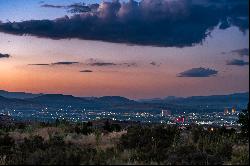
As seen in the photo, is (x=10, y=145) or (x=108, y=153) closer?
(x=108, y=153)

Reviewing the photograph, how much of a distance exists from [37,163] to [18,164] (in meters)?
1.46

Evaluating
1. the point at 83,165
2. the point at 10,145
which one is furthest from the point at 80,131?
the point at 83,165

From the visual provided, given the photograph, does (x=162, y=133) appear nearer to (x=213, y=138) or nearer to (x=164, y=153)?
(x=213, y=138)

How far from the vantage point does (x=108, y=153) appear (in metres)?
19.4

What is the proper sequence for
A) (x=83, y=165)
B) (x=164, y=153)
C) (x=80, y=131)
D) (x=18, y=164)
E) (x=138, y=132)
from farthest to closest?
1. (x=80, y=131)
2. (x=138, y=132)
3. (x=164, y=153)
4. (x=18, y=164)
5. (x=83, y=165)

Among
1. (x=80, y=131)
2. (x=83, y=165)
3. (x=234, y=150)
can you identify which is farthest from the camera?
(x=80, y=131)

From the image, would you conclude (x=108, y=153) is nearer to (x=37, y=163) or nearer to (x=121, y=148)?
(x=121, y=148)

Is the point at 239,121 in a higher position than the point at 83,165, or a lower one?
higher

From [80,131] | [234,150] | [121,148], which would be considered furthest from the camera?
[80,131]

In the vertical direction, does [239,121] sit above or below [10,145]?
above

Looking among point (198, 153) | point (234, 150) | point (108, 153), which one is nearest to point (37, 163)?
point (108, 153)

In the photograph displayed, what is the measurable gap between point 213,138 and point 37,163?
10.7 meters

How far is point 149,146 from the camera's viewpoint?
21.0m

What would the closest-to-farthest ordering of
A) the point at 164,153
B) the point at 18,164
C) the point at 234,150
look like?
1. the point at 18,164
2. the point at 164,153
3. the point at 234,150
